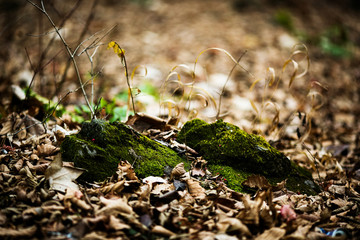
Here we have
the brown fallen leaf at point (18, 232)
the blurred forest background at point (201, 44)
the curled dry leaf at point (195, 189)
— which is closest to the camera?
the brown fallen leaf at point (18, 232)

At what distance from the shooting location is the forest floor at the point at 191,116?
5.21 feet

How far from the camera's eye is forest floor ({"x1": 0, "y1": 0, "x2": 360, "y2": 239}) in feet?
5.21

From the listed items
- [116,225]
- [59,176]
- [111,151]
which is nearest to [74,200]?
[59,176]

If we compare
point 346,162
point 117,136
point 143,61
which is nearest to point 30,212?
point 117,136

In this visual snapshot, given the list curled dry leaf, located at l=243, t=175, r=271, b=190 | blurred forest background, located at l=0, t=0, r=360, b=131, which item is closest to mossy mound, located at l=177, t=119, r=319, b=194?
curled dry leaf, located at l=243, t=175, r=271, b=190

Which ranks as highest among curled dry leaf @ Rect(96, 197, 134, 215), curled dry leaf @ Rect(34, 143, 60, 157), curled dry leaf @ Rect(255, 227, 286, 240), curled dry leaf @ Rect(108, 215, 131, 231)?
curled dry leaf @ Rect(34, 143, 60, 157)

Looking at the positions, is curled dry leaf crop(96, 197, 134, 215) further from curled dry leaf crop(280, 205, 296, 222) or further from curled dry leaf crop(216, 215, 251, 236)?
curled dry leaf crop(280, 205, 296, 222)

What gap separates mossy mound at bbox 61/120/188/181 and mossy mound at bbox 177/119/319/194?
0.93 feet

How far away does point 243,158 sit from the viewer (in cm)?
220

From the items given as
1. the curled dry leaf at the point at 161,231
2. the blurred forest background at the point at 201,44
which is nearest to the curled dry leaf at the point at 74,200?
the curled dry leaf at the point at 161,231

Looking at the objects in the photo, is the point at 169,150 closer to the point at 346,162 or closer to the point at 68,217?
the point at 68,217

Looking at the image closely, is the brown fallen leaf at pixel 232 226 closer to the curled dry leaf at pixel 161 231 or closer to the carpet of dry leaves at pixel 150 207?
the carpet of dry leaves at pixel 150 207

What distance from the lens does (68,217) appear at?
1.54 metres

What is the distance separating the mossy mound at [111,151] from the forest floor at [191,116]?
105 millimetres
